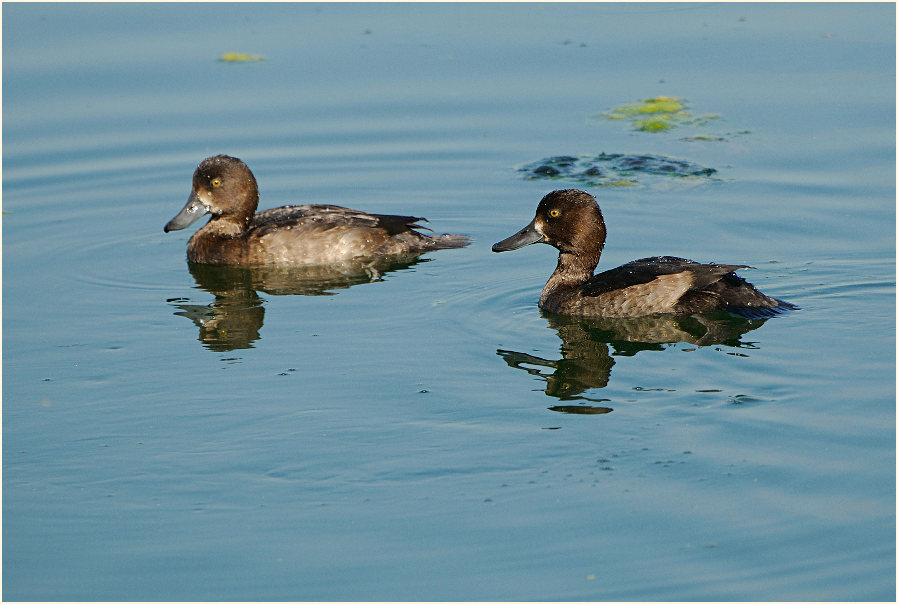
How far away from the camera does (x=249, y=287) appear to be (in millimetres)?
11586

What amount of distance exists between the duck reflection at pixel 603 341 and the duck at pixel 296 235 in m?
2.42

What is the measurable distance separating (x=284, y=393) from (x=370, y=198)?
17.8 feet

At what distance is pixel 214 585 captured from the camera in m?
6.16

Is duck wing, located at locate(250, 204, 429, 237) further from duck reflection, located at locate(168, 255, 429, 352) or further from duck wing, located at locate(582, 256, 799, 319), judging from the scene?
duck wing, located at locate(582, 256, 799, 319)

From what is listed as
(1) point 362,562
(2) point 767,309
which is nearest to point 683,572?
(1) point 362,562

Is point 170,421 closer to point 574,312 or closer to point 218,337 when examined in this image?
point 218,337

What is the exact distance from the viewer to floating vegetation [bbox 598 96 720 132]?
1473 cm

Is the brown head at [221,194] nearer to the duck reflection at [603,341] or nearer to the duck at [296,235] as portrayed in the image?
the duck at [296,235]

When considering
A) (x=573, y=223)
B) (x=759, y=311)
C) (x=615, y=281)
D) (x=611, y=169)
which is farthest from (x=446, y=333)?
(x=611, y=169)

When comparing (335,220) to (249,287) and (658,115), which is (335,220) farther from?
(658,115)

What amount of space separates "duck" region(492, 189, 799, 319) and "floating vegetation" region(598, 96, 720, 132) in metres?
4.47

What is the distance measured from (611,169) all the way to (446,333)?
4541 mm

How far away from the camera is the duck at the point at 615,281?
9.70 m

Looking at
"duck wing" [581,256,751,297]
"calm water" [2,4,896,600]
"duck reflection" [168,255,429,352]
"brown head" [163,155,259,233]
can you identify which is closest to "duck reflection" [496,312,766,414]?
"calm water" [2,4,896,600]
